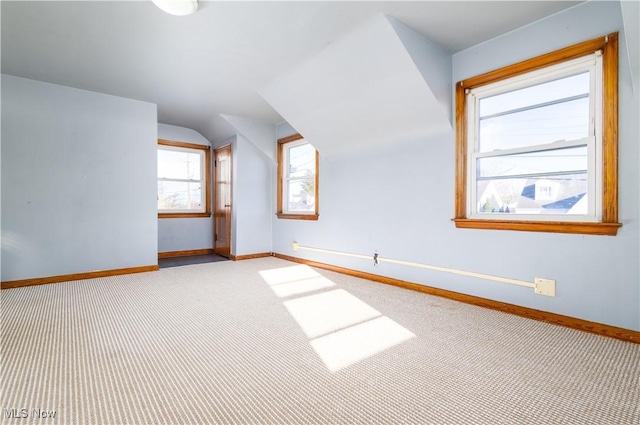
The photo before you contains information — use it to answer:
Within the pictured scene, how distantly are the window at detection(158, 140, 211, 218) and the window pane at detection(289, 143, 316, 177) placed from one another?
1933mm

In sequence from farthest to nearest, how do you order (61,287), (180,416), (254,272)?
(254,272) < (61,287) < (180,416)

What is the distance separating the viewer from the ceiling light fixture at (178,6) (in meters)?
2.09

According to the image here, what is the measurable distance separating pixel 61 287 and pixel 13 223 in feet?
2.96

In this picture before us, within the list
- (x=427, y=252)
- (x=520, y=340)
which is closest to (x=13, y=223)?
(x=427, y=252)

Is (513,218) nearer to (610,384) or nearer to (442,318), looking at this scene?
(442,318)

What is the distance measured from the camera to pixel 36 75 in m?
3.41

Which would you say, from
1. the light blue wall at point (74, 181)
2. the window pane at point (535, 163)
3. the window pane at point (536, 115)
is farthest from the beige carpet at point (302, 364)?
the window pane at point (536, 115)

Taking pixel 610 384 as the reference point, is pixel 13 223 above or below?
above

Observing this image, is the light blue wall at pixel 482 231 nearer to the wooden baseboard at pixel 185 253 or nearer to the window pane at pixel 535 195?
the window pane at pixel 535 195

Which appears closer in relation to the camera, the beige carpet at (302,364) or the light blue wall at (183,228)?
the beige carpet at (302,364)

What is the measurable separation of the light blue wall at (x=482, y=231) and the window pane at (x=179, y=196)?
2.87m

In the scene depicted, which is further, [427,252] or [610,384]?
[427,252]

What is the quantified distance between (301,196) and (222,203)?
1648 millimetres

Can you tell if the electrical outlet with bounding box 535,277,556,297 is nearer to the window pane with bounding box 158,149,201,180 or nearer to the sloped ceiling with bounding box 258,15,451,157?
the sloped ceiling with bounding box 258,15,451,157
